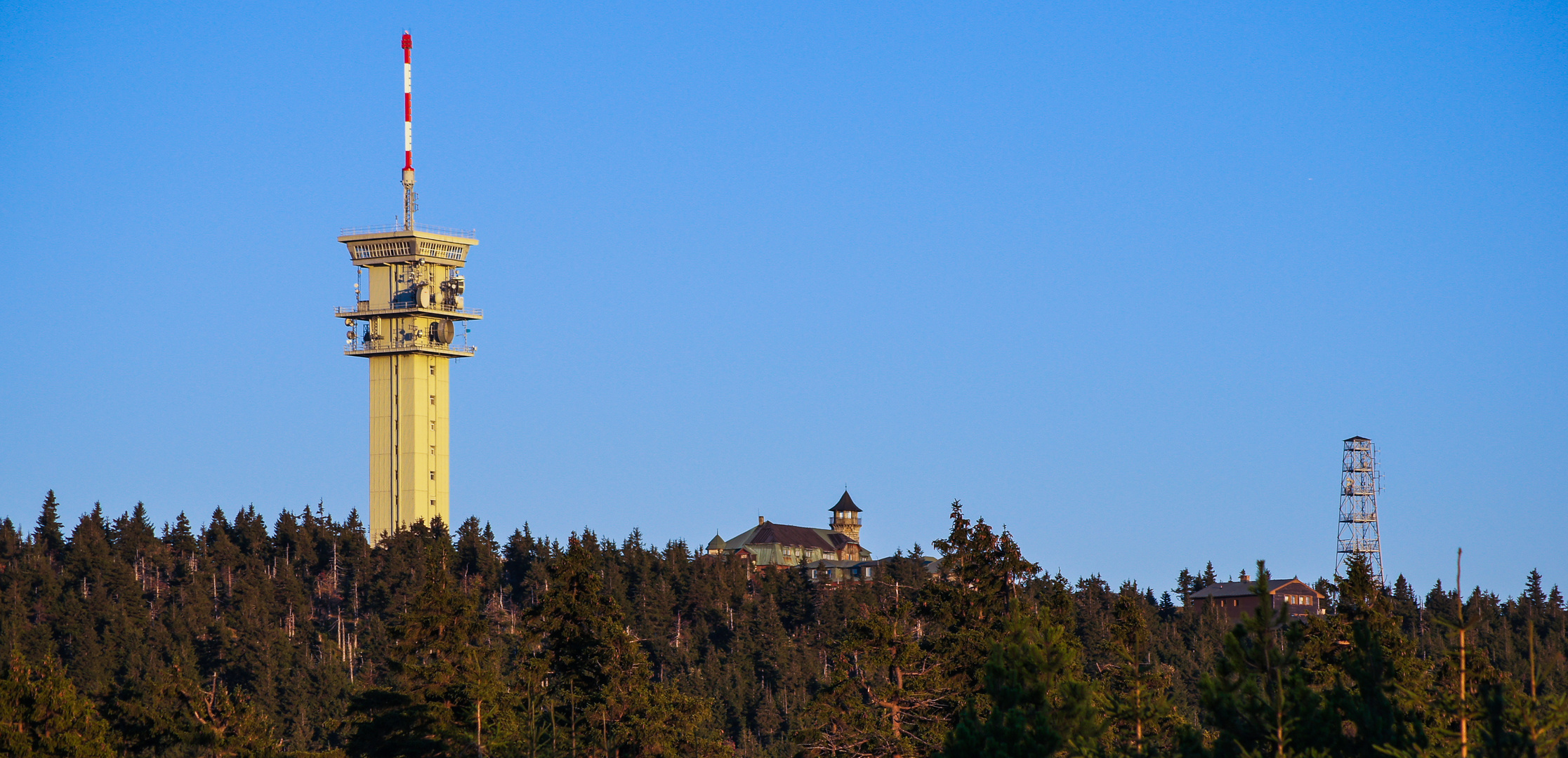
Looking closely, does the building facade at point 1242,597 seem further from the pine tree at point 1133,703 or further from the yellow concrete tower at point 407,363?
the pine tree at point 1133,703

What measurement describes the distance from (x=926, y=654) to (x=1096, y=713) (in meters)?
7.32

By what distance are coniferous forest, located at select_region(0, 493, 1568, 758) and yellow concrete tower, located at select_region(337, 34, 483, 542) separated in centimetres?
374

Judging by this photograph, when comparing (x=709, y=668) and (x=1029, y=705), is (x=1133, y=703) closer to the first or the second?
(x=1029, y=705)

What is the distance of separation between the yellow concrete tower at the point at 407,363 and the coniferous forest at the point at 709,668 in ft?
12.3

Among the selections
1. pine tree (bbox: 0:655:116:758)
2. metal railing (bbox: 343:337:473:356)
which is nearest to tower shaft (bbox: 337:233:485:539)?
metal railing (bbox: 343:337:473:356)

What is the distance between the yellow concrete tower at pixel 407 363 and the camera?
140500 millimetres

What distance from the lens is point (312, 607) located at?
137m

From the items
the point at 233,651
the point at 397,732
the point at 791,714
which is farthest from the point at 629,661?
the point at 233,651

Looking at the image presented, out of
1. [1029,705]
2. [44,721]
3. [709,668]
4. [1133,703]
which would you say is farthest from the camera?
[709,668]

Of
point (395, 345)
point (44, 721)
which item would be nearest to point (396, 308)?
point (395, 345)

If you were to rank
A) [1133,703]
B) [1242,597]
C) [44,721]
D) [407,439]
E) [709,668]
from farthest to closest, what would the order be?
[1242,597]
[407,439]
[709,668]
[44,721]
[1133,703]

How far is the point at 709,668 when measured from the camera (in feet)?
399

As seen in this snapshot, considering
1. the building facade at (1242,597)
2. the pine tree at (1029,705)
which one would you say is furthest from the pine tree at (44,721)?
the building facade at (1242,597)

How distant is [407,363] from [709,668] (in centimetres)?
3423
